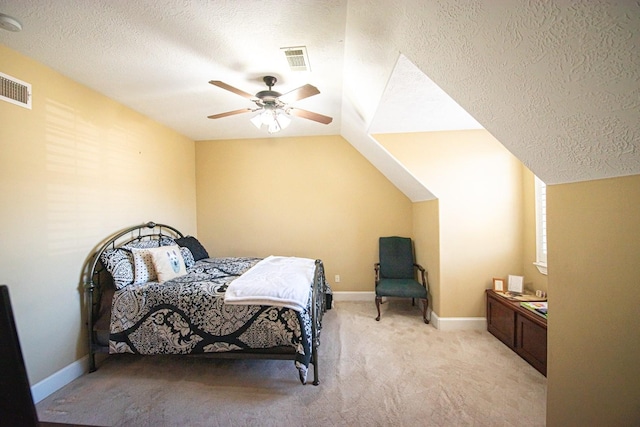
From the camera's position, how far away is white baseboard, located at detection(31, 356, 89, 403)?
2.00 m

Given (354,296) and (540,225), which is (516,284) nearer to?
(540,225)

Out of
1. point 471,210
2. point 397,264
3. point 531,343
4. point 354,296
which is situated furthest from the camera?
point 354,296

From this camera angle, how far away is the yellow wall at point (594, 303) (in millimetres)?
986

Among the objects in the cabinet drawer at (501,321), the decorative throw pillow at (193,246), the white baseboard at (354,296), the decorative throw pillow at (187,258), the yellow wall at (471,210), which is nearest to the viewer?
the cabinet drawer at (501,321)

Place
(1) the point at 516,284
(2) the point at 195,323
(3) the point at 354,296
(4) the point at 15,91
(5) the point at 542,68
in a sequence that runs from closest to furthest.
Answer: (5) the point at 542,68
(4) the point at 15,91
(2) the point at 195,323
(1) the point at 516,284
(3) the point at 354,296

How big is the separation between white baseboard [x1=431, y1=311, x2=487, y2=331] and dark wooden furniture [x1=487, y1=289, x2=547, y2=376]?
82 mm

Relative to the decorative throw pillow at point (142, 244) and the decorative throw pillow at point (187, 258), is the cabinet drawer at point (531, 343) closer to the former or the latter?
the decorative throw pillow at point (187, 258)

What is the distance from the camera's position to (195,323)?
2.17m

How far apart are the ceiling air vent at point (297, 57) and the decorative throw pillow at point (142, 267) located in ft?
7.85

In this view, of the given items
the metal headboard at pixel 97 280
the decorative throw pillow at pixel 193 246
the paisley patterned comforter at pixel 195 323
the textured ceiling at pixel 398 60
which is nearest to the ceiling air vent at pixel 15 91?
the textured ceiling at pixel 398 60

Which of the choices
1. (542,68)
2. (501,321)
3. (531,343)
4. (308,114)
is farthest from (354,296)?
(542,68)

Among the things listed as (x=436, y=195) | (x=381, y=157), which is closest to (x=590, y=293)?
(x=436, y=195)

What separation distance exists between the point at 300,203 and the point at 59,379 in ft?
10.8

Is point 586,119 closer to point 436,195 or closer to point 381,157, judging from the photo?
point 436,195
